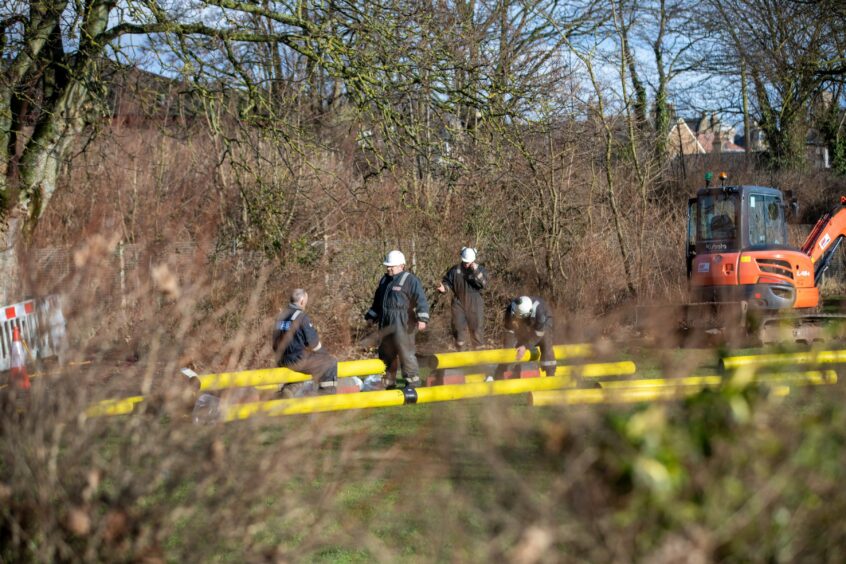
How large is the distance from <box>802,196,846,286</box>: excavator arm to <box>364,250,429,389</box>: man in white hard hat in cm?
790

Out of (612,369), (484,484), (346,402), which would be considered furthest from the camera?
(612,369)

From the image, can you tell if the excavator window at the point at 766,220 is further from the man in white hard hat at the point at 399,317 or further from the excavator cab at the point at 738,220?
the man in white hard hat at the point at 399,317

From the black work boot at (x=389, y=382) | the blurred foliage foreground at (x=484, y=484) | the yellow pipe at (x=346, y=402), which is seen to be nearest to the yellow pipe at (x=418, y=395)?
the yellow pipe at (x=346, y=402)

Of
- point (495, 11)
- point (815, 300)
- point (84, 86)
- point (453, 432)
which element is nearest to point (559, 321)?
point (815, 300)

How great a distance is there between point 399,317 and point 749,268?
6.49m

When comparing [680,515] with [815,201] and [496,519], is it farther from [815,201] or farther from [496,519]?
[815,201]

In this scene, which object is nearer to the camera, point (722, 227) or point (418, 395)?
point (418, 395)

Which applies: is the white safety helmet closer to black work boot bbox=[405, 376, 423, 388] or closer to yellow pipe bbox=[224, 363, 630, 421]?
yellow pipe bbox=[224, 363, 630, 421]

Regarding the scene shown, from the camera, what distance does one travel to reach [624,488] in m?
2.82

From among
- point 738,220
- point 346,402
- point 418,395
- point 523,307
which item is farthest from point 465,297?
point 346,402

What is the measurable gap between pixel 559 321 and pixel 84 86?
25.6 ft

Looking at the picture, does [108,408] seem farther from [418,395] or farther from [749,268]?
[749,268]

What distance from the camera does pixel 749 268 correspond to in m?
15.6

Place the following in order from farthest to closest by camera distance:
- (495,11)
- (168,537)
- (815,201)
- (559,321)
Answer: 1. (815,201)
2. (495,11)
3. (559,321)
4. (168,537)
